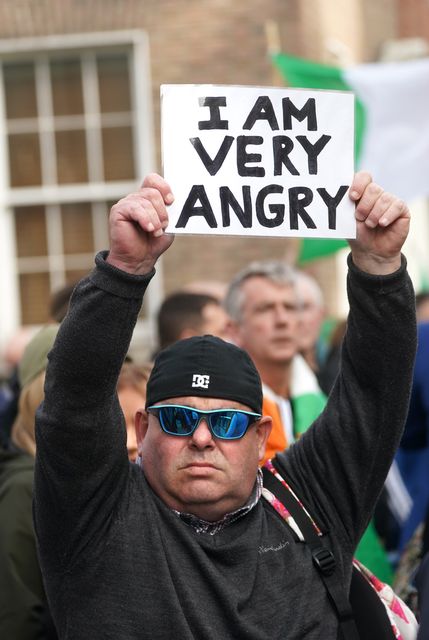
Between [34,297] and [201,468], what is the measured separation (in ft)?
29.2

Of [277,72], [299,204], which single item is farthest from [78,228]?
[299,204]

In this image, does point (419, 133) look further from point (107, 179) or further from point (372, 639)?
point (372, 639)

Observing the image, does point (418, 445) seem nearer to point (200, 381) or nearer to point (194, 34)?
point (200, 381)

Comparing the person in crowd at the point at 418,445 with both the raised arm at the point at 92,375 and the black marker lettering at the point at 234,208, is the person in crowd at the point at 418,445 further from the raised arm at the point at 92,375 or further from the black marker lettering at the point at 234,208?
the raised arm at the point at 92,375

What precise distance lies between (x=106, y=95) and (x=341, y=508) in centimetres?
881

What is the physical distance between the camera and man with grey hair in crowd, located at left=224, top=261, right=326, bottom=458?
5.19m

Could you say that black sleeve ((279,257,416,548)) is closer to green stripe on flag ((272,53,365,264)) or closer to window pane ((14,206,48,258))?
green stripe on flag ((272,53,365,264))

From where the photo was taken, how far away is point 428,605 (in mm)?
2105

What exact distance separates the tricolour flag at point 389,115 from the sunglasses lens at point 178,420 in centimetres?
481

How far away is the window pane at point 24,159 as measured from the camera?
11656 mm

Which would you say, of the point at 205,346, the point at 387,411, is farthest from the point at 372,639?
the point at 205,346

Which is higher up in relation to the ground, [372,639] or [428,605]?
[428,605]

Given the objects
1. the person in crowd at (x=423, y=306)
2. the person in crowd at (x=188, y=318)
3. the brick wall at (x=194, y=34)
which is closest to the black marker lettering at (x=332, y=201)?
the person in crowd at (x=188, y=318)

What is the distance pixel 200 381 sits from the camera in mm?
3062
